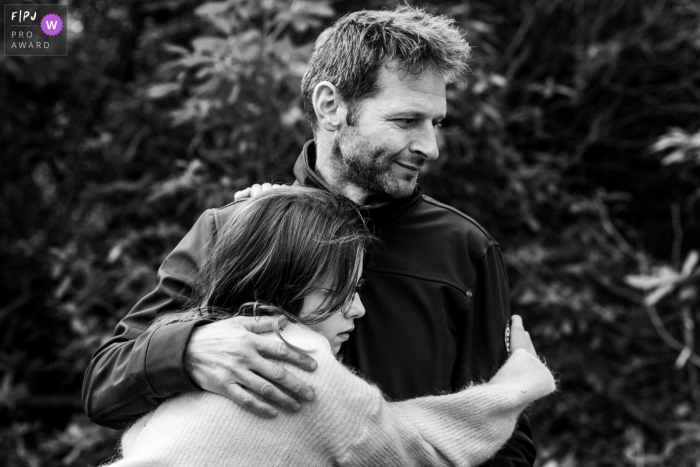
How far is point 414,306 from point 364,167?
0.37 meters

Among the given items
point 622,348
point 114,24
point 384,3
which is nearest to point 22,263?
point 114,24

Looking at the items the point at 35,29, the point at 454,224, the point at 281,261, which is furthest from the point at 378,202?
the point at 35,29

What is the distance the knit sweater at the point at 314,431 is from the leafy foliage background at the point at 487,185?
196 cm

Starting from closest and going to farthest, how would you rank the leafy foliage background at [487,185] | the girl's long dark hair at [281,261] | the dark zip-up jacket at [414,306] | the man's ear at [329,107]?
the girl's long dark hair at [281,261], the dark zip-up jacket at [414,306], the man's ear at [329,107], the leafy foliage background at [487,185]

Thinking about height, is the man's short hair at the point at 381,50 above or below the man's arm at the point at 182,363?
above

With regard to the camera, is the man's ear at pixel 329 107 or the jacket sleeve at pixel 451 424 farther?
the man's ear at pixel 329 107

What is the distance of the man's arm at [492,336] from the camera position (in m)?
1.70

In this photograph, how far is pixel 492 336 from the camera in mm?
1713

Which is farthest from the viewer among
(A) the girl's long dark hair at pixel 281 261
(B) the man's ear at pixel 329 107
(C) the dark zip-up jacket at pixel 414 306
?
(B) the man's ear at pixel 329 107

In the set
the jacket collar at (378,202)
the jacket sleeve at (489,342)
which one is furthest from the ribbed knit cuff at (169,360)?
the jacket sleeve at (489,342)

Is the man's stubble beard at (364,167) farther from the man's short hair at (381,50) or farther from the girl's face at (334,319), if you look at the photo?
the girl's face at (334,319)

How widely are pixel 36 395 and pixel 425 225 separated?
3.17 meters

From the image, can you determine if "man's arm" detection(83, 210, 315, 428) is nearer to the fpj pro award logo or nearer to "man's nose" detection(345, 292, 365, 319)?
"man's nose" detection(345, 292, 365, 319)

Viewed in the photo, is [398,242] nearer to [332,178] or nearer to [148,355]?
[332,178]
